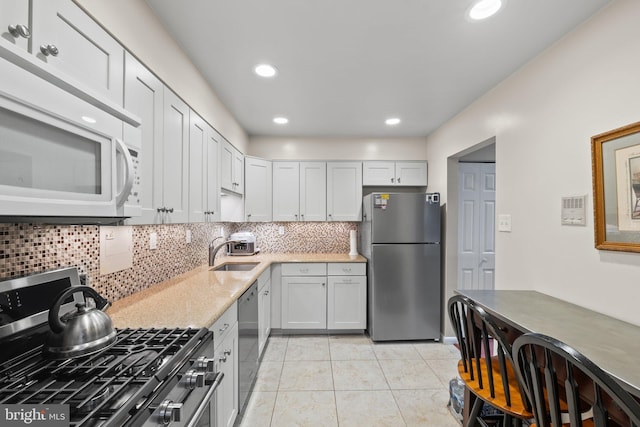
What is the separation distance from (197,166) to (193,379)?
145cm

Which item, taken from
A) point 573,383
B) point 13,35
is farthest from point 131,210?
point 573,383

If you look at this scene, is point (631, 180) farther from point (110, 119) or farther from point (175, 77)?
point (175, 77)

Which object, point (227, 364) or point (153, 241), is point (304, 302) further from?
point (153, 241)

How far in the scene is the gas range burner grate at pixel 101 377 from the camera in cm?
73

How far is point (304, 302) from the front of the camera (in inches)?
136

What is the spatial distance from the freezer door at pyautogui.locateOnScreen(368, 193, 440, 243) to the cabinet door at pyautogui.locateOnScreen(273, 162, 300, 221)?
1.04 meters

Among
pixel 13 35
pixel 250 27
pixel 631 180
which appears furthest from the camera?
pixel 250 27

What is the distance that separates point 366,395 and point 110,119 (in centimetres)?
246

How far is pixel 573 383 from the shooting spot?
0.93m

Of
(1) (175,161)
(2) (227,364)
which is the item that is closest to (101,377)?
(2) (227,364)

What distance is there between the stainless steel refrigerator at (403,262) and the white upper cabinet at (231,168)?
1.53 meters

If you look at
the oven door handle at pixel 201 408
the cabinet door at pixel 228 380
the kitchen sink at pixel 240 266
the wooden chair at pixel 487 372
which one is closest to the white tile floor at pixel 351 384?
the cabinet door at pixel 228 380

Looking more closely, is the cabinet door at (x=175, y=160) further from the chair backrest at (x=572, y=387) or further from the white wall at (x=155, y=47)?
the chair backrest at (x=572, y=387)

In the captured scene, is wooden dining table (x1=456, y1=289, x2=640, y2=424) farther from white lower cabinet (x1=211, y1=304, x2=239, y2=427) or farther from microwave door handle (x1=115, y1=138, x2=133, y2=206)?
microwave door handle (x1=115, y1=138, x2=133, y2=206)
